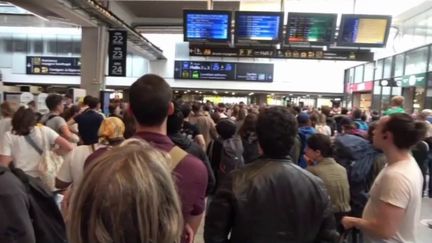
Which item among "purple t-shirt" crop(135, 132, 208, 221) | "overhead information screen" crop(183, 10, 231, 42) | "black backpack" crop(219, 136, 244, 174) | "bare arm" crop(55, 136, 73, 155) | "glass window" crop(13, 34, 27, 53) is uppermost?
"glass window" crop(13, 34, 27, 53)

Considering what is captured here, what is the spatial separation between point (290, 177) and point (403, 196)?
27.1 inches

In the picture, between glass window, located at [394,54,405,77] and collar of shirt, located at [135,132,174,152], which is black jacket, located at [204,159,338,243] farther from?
glass window, located at [394,54,405,77]

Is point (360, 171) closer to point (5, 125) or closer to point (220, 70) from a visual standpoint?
point (5, 125)

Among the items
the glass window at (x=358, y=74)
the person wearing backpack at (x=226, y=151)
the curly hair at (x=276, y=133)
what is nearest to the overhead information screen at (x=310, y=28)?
the person wearing backpack at (x=226, y=151)

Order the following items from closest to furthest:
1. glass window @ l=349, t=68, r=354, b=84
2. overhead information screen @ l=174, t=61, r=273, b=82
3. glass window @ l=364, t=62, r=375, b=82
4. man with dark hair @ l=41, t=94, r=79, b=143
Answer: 1. man with dark hair @ l=41, t=94, r=79, b=143
2. glass window @ l=364, t=62, r=375, b=82
3. overhead information screen @ l=174, t=61, r=273, b=82
4. glass window @ l=349, t=68, r=354, b=84

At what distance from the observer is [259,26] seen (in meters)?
9.30

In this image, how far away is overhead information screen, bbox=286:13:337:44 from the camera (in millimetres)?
9266

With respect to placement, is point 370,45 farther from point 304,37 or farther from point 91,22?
point 91,22

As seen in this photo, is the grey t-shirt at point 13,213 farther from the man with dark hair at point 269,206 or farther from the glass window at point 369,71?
the glass window at point 369,71

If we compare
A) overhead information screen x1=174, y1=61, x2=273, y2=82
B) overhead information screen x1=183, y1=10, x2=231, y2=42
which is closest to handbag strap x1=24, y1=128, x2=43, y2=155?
overhead information screen x1=183, y1=10, x2=231, y2=42

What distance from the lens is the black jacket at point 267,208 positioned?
1890 millimetres

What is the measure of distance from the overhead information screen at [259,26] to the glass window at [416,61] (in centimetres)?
501

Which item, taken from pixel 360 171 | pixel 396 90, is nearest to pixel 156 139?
pixel 360 171

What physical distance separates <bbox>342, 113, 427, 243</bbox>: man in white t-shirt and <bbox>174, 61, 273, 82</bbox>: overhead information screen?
63.4 ft
